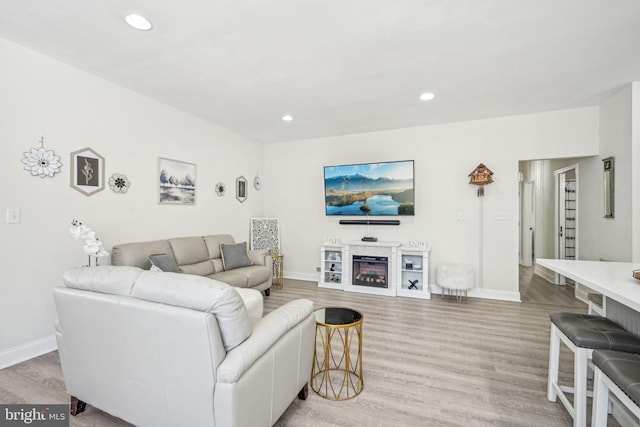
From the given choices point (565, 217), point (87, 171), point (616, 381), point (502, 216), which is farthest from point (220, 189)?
point (565, 217)

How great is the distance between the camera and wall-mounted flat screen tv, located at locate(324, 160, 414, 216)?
4.75 metres

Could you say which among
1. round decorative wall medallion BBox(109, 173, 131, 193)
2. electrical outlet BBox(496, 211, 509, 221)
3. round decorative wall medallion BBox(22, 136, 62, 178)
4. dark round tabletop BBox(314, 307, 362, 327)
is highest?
round decorative wall medallion BBox(22, 136, 62, 178)

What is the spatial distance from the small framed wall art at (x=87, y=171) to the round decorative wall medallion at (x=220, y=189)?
1728 millimetres

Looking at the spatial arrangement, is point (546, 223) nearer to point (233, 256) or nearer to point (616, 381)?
point (616, 381)

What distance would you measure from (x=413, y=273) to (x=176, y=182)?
3.77 meters

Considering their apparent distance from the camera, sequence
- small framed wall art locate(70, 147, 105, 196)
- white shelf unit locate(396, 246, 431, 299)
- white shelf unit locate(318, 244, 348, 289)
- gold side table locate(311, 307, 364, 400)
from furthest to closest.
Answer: white shelf unit locate(318, 244, 348, 289)
white shelf unit locate(396, 246, 431, 299)
small framed wall art locate(70, 147, 105, 196)
gold side table locate(311, 307, 364, 400)

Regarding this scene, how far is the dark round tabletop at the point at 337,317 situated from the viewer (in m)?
2.02

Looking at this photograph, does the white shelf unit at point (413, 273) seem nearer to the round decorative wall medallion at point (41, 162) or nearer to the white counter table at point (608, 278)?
the white counter table at point (608, 278)

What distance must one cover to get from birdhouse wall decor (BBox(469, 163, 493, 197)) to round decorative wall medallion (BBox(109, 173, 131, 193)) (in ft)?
15.1

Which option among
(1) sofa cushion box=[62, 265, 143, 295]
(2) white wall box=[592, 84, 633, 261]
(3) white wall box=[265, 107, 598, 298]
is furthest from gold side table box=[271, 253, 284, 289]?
(2) white wall box=[592, 84, 633, 261]

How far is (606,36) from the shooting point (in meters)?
2.34

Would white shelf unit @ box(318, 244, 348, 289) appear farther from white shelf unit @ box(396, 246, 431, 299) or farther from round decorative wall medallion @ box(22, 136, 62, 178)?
round decorative wall medallion @ box(22, 136, 62, 178)

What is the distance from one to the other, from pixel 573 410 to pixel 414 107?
341 cm

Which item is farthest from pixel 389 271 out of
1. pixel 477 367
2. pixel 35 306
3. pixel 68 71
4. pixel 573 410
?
pixel 68 71
